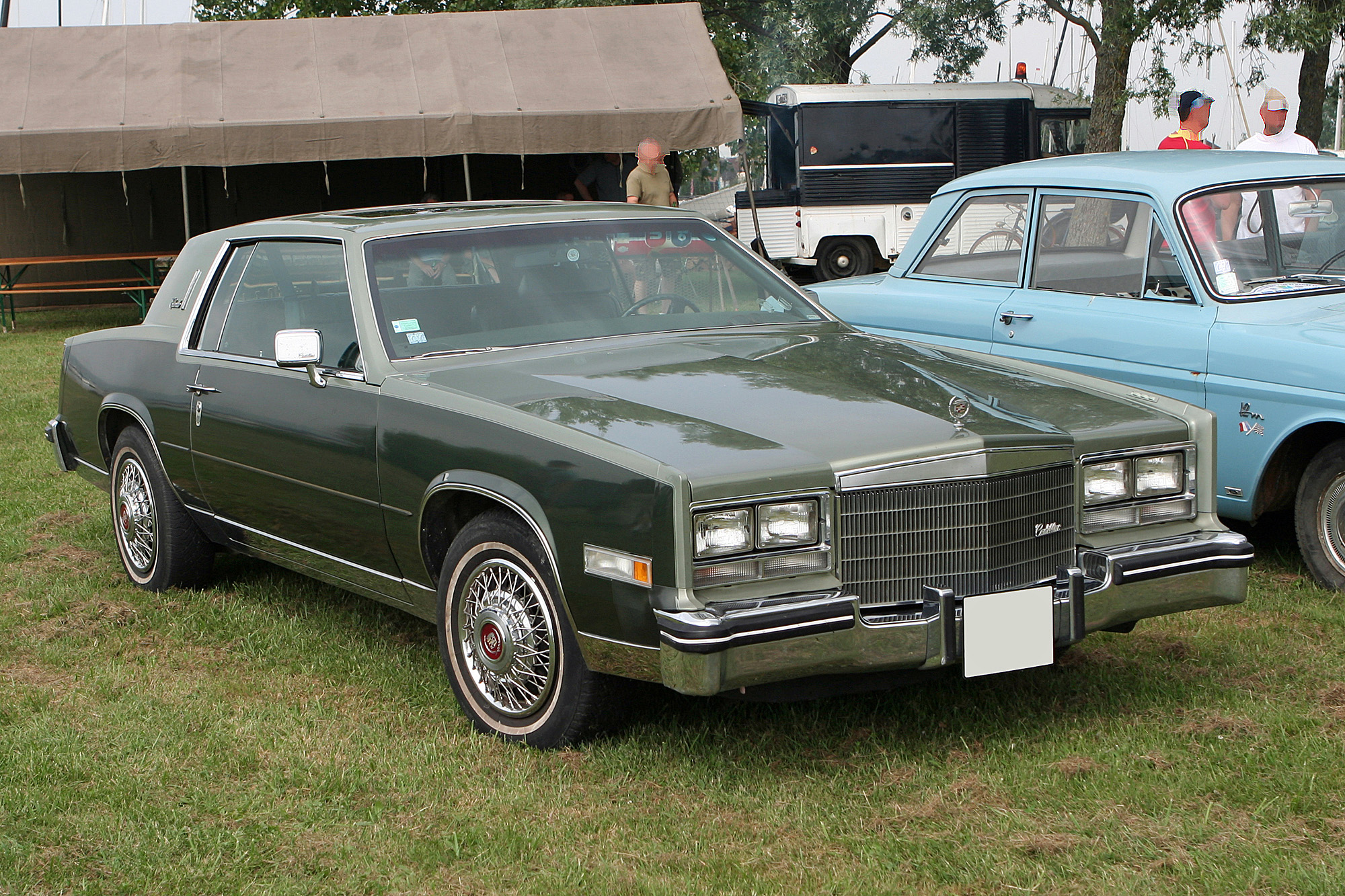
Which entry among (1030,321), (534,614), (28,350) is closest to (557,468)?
(534,614)

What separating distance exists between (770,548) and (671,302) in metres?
1.66

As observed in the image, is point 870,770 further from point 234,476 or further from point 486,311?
point 234,476

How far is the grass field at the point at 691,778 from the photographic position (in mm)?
3100

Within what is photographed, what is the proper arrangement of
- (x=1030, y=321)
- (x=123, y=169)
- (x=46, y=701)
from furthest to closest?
(x=123, y=169), (x=1030, y=321), (x=46, y=701)

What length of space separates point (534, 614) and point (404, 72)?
1458 cm

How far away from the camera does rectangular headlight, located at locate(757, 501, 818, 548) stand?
331 centimetres

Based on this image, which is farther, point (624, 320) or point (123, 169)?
point (123, 169)

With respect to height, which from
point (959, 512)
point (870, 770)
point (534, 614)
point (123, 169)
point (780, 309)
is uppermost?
point (123, 169)

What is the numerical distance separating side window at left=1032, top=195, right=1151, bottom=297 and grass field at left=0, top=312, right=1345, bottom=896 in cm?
149

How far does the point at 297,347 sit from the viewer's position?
4.33 meters

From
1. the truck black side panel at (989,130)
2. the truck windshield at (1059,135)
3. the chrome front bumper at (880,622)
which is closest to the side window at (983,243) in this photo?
the chrome front bumper at (880,622)

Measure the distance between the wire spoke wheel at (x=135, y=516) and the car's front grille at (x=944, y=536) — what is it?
3356 mm

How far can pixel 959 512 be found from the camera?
3479mm

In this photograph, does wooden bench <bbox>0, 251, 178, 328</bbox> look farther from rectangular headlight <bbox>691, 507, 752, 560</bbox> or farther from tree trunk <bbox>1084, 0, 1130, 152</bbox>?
rectangular headlight <bbox>691, 507, 752, 560</bbox>
